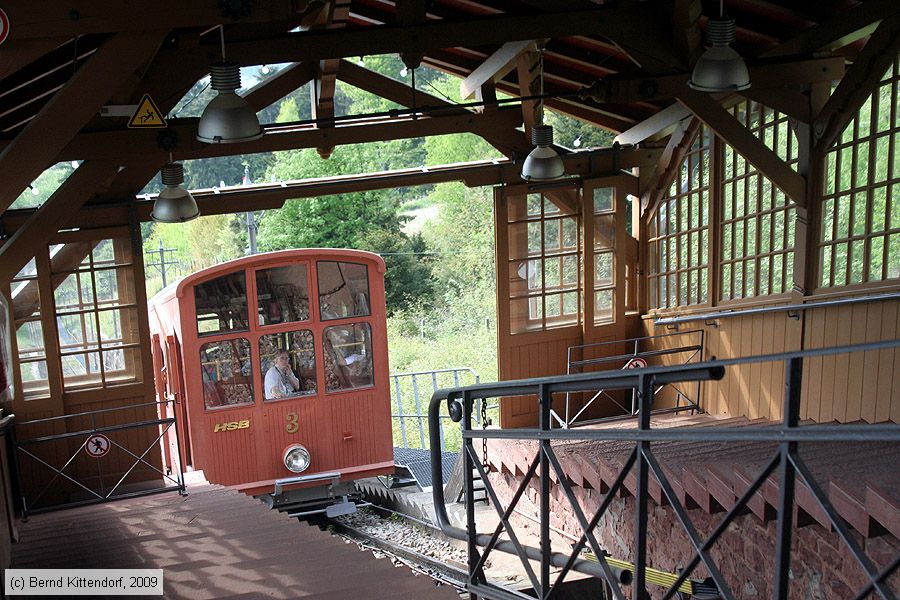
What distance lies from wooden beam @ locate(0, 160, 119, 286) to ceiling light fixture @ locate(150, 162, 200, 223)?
635 mm

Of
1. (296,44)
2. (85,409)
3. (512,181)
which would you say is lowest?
(85,409)

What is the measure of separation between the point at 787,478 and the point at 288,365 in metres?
7.29

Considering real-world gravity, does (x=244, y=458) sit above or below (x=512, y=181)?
below

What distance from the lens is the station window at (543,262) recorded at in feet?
31.9

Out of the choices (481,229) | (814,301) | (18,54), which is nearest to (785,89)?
(814,301)

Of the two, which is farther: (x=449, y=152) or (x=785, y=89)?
(x=449, y=152)

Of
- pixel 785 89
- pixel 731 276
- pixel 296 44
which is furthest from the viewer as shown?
pixel 731 276

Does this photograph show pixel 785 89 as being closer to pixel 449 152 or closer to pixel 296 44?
pixel 296 44

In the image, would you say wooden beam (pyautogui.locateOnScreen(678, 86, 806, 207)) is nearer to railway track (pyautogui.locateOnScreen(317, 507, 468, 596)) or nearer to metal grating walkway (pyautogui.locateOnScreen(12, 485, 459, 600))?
railway track (pyautogui.locateOnScreen(317, 507, 468, 596))

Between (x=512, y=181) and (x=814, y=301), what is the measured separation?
3562 millimetres

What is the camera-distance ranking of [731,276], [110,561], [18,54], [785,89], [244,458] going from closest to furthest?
[18,54]
[110,561]
[785,89]
[731,276]
[244,458]

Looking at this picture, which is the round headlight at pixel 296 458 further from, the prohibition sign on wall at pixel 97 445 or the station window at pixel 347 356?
the prohibition sign on wall at pixel 97 445

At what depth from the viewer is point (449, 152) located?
26.6 meters

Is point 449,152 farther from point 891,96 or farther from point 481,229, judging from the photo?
point 891,96
